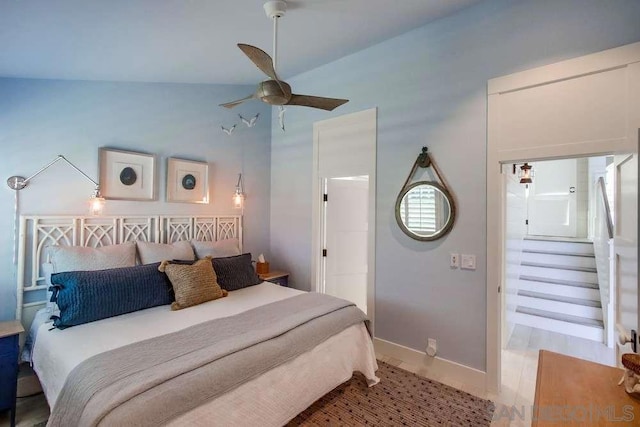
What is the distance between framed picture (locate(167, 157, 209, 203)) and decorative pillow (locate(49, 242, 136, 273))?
2.60 feet

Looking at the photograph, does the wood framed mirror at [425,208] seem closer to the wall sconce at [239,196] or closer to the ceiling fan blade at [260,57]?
the ceiling fan blade at [260,57]

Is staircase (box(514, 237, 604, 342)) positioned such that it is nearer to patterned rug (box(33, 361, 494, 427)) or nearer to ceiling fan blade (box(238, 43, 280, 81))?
patterned rug (box(33, 361, 494, 427))

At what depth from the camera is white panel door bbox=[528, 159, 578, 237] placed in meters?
6.14

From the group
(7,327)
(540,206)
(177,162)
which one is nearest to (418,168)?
(177,162)

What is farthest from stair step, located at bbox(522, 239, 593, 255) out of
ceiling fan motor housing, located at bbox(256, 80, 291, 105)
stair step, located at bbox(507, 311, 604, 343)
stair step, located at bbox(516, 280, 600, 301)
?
ceiling fan motor housing, located at bbox(256, 80, 291, 105)

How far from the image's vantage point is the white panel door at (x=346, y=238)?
3762 mm

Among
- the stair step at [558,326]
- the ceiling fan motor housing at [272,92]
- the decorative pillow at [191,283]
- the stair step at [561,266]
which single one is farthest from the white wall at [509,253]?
the decorative pillow at [191,283]

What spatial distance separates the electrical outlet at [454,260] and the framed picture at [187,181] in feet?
9.03

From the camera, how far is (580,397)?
1.12 meters

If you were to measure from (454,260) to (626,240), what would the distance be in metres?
1.24

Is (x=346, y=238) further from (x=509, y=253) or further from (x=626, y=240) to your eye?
(x=626, y=240)

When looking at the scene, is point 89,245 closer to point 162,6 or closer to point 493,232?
point 162,6

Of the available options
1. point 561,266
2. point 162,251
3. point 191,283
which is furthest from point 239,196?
point 561,266

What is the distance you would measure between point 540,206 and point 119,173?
25.2 ft
